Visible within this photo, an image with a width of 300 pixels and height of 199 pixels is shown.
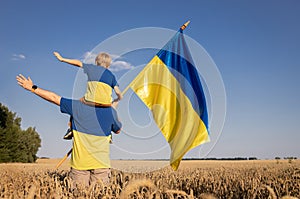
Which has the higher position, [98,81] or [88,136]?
[98,81]

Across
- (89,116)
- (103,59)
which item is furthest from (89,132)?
(103,59)

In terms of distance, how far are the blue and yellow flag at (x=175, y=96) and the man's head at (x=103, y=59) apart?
2.60 meters

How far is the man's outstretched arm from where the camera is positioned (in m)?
4.86

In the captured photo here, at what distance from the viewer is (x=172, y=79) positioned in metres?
8.50

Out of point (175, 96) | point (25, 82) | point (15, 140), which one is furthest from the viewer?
point (15, 140)

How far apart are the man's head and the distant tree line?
44.6 m

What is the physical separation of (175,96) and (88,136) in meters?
3.38

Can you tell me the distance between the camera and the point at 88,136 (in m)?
5.25

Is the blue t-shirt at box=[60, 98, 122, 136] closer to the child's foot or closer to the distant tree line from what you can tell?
the child's foot

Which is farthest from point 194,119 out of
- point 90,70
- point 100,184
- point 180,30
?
point 100,184

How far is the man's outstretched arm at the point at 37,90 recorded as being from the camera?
486 centimetres

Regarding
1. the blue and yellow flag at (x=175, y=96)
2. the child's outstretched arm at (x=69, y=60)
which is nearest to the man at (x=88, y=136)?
the child's outstretched arm at (x=69, y=60)

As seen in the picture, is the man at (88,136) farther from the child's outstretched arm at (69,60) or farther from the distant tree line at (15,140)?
the distant tree line at (15,140)

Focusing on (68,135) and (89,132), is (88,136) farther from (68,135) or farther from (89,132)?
(68,135)
